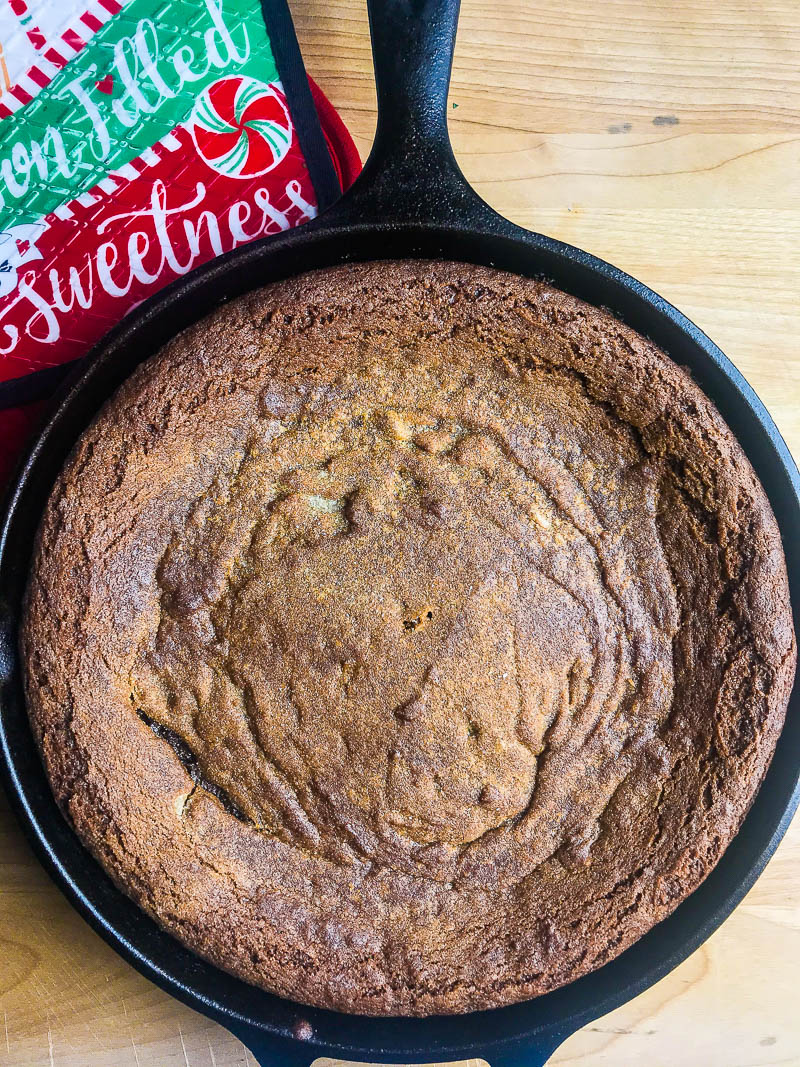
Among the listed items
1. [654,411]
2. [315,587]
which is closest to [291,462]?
[315,587]

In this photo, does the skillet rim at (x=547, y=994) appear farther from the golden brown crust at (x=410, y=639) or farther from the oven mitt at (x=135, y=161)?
the oven mitt at (x=135, y=161)

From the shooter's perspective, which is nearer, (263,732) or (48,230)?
(263,732)

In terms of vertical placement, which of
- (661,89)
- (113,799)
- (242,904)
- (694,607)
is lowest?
(242,904)

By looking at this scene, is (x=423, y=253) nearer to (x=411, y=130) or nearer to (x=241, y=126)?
(x=411, y=130)

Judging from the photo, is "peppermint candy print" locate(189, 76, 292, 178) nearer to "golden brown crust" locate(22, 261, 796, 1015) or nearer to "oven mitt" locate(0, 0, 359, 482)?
"oven mitt" locate(0, 0, 359, 482)

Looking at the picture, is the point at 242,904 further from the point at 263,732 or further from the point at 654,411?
the point at 654,411

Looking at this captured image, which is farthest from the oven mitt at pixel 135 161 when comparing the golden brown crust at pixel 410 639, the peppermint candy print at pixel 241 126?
the golden brown crust at pixel 410 639

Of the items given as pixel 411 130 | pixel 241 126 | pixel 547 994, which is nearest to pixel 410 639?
pixel 547 994
